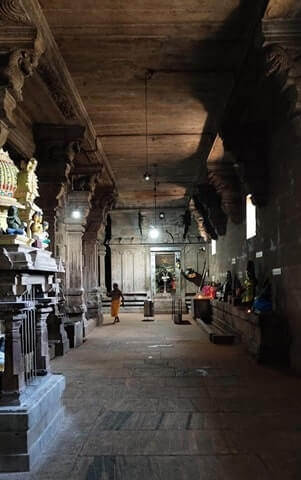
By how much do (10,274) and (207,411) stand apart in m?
2.21

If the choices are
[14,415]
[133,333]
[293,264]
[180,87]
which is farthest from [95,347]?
[14,415]

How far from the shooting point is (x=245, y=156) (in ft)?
23.6

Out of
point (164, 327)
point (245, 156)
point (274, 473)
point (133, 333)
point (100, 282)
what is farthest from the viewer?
point (100, 282)

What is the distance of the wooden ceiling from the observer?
4602 mm

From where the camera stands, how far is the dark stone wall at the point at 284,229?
5.71 m

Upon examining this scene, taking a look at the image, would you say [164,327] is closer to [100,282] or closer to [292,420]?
[100,282]

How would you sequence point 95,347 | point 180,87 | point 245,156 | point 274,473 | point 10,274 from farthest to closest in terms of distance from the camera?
1. point 95,347
2. point 245,156
3. point 180,87
4. point 10,274
5. point 274,473

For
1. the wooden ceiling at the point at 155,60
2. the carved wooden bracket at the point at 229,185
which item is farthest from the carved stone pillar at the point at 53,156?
the carved wooden bracket at the point at 229,185

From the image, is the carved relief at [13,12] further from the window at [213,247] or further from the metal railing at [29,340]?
the window at [213,247]

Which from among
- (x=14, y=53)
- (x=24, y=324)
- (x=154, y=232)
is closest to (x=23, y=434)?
(x=24, y=324)

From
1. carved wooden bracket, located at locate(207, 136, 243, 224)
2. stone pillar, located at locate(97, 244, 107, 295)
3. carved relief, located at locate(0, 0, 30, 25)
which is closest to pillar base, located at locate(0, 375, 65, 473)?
carved relief, located at locate(0, 0, 30, 25)

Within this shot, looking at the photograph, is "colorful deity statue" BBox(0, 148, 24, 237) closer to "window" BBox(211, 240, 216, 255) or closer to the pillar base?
the pillar base

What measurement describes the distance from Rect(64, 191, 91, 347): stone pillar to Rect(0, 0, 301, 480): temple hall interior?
0.11 ft

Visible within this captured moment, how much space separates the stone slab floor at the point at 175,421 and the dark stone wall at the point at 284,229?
0.89 meters
